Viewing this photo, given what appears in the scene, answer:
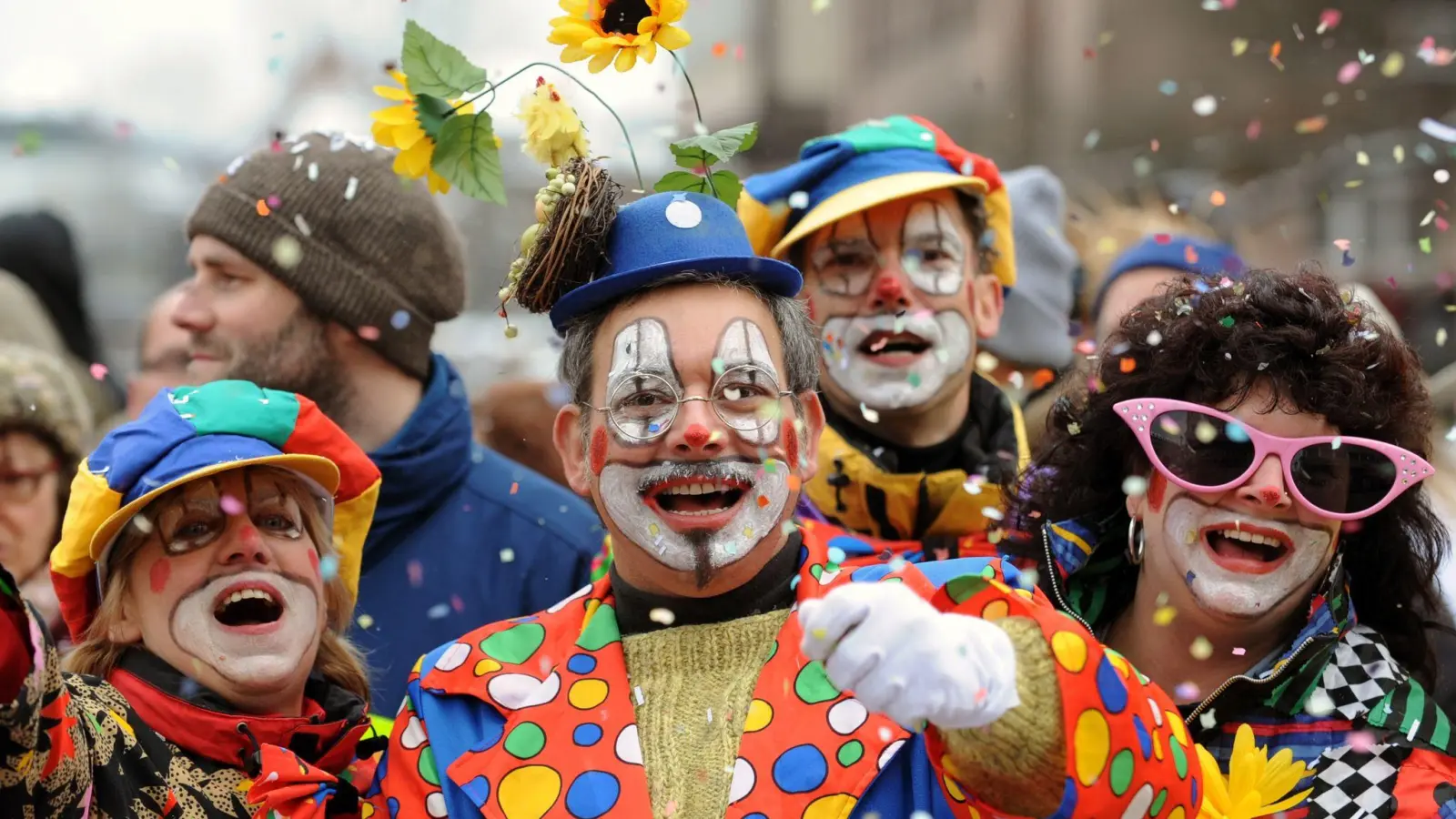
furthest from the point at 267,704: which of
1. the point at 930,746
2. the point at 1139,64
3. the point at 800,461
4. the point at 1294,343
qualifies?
the point at 1139,64

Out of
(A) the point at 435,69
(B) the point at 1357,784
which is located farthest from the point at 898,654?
(A) the point at 435,69

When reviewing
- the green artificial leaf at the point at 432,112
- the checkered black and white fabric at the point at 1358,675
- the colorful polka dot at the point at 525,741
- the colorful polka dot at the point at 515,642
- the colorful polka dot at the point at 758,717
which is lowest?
the checkered black and white fabric at the point at 1358,675

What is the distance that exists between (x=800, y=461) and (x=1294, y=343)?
0.97m

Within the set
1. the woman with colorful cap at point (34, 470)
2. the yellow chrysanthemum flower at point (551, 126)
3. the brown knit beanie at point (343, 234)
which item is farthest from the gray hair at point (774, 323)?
the woman with colorful cap at point (34, 470)

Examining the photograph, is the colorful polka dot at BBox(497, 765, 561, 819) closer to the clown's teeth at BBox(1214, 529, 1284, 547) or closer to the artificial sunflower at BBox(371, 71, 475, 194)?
the artificial sunflower at BBox(371, 71, 475, 194)

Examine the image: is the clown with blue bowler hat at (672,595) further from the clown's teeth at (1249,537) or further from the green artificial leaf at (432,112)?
the clown's teeth at (1249,537)

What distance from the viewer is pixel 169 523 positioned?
3.38 m

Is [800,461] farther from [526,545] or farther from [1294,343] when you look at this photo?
[526,545]

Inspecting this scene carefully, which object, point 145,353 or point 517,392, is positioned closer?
point 145,353

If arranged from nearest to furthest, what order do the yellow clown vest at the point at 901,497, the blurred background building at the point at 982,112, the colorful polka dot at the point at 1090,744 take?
the colorful polka dot at the point at 1090,744 < the yellow clown vest at the point at 901,497 < the blurred background building at the point at 982,112

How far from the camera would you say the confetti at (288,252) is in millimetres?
4773

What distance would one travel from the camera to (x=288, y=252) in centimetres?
478

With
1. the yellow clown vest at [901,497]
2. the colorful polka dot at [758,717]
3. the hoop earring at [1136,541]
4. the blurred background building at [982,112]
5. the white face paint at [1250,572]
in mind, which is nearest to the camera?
the colorful polka dot at [758,717]

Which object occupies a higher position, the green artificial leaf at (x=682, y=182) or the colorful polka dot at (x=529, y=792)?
the green artificial leaf at (x=682, y=182)
